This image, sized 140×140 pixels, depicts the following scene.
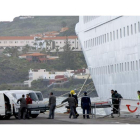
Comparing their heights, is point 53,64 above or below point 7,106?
above

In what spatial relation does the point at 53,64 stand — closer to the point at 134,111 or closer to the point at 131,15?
the point at 131,15

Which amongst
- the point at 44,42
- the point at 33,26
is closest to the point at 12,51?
the point at 44,42

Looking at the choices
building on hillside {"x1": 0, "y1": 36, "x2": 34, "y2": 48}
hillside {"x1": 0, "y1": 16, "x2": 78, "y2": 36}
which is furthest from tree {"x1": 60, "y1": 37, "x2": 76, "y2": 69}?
building on hillside {"x1": 0, "y1": 36, "x2": 34, "y2": 48}

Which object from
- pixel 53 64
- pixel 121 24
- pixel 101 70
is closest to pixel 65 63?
pixel 53 64

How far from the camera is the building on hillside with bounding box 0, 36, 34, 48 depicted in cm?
6444

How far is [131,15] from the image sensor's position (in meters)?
32.9

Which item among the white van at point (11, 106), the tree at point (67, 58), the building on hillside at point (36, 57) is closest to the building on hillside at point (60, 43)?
the tree at point (67, 58)

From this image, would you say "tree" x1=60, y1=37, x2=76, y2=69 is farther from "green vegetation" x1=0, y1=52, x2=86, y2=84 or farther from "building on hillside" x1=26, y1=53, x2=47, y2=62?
"building on hillside" x1=26, y1=53, x2=47, y2=62

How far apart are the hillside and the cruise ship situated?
24.4 meters

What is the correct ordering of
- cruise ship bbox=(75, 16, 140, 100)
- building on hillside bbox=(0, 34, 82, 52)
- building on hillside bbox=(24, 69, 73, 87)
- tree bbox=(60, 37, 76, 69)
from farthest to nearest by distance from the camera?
building on hillside bbox=(0, 34, 82, 52), tree bbox=(60, 37, 76, 69), building on hillside bbox=(24, 69, 73, 87), cruise ship bbox=(75, 16, 140, 100)

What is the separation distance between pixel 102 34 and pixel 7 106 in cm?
1530

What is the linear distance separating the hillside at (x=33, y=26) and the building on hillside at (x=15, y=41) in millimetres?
614

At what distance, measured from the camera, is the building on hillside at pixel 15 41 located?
2537 inches

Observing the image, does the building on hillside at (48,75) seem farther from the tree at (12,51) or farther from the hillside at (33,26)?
the hillside at (33,26)
